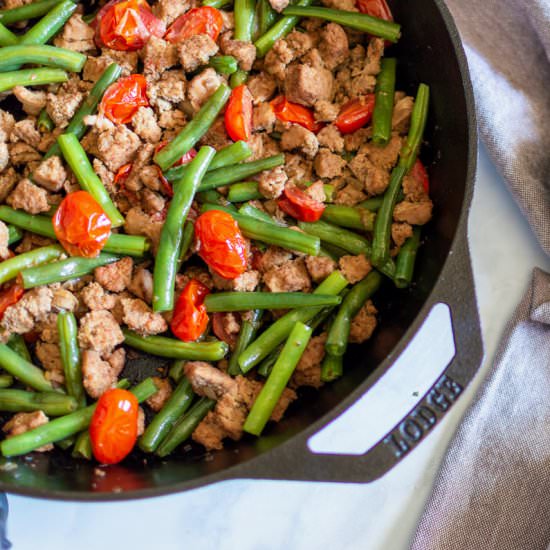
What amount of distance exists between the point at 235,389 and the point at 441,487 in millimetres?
1029

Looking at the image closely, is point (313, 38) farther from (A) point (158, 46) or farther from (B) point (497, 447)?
(B) point (497, 447)

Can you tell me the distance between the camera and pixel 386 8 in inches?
130

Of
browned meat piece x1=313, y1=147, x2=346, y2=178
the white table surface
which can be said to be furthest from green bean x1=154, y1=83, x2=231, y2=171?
the white table surface

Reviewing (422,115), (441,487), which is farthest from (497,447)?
(422,115)

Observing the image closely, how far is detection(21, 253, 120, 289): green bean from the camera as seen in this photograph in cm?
300

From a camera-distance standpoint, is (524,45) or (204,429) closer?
(204,429)

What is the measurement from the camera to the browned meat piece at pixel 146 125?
3236mm

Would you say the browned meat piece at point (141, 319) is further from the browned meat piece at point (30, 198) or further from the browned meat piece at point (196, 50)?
the browned meat piece at point (196, 50)

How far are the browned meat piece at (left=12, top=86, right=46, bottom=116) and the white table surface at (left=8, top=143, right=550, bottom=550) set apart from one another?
1648mm

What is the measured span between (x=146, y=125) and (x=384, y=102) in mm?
1005

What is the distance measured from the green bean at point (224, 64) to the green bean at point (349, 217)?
0.71 m

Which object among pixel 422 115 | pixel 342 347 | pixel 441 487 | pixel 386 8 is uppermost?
pixel 386 8

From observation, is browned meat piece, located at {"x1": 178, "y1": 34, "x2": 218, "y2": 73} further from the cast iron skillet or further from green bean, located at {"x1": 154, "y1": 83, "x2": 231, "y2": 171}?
the cast iron skillet

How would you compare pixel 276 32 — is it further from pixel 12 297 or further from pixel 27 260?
pixel 12 297
